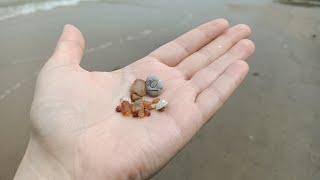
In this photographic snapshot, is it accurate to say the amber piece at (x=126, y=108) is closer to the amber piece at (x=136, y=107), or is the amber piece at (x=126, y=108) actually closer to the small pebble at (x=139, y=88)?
the amber piece at (x=136, y=107)

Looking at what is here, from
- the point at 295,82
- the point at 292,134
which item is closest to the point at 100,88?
the point at 292,134

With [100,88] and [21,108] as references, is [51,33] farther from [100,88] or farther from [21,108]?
[100,88]

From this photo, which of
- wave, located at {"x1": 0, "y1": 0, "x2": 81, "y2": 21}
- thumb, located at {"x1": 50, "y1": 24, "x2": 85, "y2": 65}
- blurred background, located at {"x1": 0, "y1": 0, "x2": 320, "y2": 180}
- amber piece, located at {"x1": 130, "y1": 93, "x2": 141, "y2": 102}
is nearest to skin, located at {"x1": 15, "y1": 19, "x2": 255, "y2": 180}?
thumb, located at {"x1": 50, "y1": 24, "x2": 85, "y2": 65}

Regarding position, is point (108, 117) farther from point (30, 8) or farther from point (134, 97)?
point (30, 8)

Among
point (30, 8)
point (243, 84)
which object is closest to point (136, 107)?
point (243, 84)

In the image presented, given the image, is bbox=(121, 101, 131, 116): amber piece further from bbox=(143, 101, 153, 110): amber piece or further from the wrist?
the wrist

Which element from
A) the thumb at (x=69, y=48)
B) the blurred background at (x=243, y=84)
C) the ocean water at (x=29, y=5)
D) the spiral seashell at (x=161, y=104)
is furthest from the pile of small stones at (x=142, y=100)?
the ocean water at (x=29, y=5)

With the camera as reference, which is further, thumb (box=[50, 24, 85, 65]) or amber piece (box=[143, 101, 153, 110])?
thumb (box=[50, 24, 85, 65])

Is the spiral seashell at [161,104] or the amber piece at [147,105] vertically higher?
the spiral seashell at [161,104]
